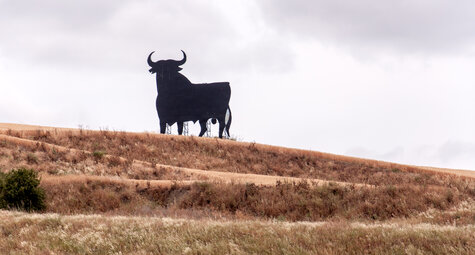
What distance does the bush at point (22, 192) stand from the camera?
846 inches

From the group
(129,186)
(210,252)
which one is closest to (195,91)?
(129,186)

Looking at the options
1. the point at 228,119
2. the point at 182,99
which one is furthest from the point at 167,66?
the point at 228,119

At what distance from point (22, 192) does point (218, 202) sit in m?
7.46

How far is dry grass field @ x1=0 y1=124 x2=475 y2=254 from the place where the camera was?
11.7 meters

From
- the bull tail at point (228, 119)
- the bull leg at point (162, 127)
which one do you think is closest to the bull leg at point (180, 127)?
the bull leg at point (162, 127)

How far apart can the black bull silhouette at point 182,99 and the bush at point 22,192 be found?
22.7m

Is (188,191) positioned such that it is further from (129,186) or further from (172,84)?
(172,84)

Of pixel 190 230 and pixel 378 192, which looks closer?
pixel 190 230

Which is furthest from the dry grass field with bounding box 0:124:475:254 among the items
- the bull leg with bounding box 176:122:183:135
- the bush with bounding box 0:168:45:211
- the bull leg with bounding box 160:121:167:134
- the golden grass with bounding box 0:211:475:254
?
the bull leg with bounding box 176:122:183:135

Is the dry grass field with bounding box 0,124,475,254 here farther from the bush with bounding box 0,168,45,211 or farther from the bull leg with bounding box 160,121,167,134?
the bull leg with bounding box 160,121,167,134

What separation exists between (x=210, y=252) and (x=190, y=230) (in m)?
1.71

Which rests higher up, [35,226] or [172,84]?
[172,84]

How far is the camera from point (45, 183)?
2445 centimetres

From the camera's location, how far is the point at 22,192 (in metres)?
21.5
